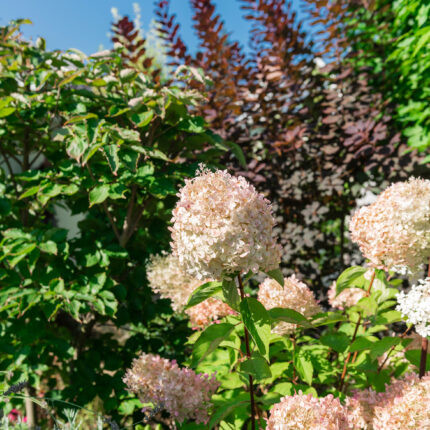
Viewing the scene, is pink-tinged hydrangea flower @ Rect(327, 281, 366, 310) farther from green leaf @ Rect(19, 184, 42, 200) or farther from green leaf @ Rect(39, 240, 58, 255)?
green leaf @ Rect(19, 184, 42, 200)

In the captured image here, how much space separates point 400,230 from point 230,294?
690 mm

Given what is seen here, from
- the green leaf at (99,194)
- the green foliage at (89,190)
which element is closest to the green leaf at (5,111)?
the green foliage at (89,190)

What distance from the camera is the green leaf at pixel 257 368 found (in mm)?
1064

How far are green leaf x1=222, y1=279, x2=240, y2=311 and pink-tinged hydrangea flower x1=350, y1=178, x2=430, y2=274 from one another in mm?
607

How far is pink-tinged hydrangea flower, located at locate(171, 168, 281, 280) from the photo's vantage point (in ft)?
3.49

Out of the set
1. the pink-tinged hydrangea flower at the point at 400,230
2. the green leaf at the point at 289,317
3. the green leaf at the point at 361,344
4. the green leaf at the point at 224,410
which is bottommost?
the green leaf at the point at 224,410

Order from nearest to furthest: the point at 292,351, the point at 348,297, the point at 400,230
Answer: the point at 400,230
the point at 292,351
the point at 348,297

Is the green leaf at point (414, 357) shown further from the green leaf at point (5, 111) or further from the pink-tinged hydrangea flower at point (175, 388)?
the green leaf at point (5, 111)

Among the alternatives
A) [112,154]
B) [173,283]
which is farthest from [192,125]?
[173,283]

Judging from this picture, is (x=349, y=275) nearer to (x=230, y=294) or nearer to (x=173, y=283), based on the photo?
(x=230, y=294)

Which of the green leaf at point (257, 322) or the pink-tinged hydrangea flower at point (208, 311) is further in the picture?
the pink-tinged hydrangea flower at point (208, 311)

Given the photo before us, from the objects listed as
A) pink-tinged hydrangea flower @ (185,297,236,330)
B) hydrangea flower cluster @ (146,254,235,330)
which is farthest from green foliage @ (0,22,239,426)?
pink-tinged hydrangea flower @ (185,297,236,330)

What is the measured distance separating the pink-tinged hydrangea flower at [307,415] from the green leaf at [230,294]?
1.05 ft

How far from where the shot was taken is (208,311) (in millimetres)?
1706
